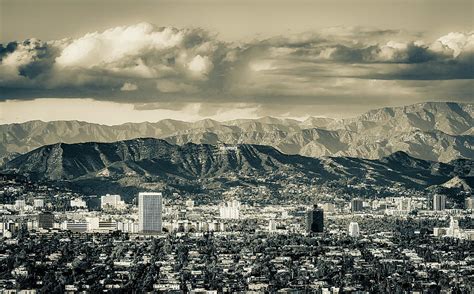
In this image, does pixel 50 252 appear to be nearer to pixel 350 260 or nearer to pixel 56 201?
pixel 350 260

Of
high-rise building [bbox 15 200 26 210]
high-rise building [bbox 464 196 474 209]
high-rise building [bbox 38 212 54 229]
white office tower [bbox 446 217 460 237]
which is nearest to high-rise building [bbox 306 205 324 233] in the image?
white office tower [bbox 446 217 460 237]

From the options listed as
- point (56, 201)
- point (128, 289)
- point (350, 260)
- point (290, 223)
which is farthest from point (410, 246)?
point (56, 201)

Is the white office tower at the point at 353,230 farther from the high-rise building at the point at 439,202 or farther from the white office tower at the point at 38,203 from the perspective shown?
the high-rise building at the point at 439,202

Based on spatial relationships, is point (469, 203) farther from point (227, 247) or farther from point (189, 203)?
point (227, 247)

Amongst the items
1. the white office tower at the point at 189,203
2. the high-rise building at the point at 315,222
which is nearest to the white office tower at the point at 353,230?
the high-rise building at the point at 315,222

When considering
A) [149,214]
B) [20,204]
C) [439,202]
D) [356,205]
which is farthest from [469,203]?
[149,214]

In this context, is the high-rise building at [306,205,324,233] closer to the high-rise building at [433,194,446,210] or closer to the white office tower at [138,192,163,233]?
the white office tower at [138,192,163,233]
